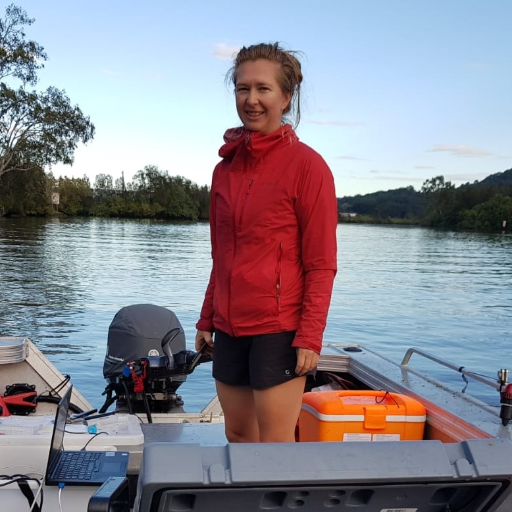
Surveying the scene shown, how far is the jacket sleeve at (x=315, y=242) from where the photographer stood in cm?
203

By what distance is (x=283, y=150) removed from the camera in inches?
83.4

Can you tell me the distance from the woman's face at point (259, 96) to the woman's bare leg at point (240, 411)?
2.71ft

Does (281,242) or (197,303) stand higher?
(281,242)

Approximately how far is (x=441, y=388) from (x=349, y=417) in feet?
2.43

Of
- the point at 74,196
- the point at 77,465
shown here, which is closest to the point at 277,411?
the point at 77,465

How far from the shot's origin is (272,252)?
2074 mm

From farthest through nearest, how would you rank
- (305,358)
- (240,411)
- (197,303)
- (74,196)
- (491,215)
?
(491,215), (74,196), (197,303), (240,411), (305,358)

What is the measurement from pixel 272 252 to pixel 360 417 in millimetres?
1278

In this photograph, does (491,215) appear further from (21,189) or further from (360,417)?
(360,417)

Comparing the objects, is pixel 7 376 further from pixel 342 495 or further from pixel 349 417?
pixel 342 495

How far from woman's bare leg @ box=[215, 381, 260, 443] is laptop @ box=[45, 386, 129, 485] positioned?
0.39 metres

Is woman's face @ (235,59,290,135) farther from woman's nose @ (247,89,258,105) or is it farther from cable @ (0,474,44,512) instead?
cable @ (0,474,44,512)

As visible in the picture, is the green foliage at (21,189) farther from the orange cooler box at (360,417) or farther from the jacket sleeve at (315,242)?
the jacket sleeve at (315,242)

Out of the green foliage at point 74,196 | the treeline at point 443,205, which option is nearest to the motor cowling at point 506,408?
the green foliage at point 74,196
